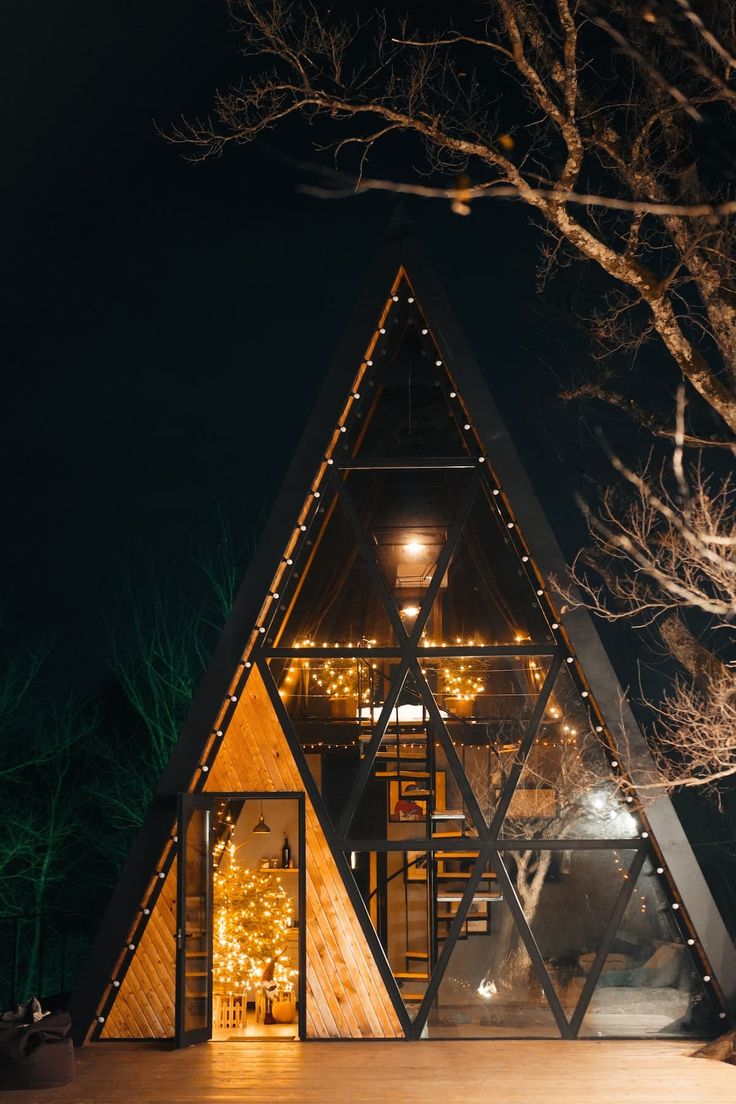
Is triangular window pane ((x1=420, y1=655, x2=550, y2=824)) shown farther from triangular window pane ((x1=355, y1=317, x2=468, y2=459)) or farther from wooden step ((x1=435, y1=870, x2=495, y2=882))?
triangular window pane ((x1=355, y1=317, x2=468, y2=459))

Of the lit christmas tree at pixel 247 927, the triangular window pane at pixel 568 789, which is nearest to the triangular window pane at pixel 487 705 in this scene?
the triangular window pane at pixel 568 789

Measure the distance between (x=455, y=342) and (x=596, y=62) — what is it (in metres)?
2.36

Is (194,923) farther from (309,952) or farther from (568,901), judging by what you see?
(568,901)

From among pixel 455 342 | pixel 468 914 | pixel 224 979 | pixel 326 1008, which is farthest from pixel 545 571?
pixel 224 979

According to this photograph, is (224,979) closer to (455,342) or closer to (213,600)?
(455,342)

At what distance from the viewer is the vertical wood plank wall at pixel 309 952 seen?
27.5 feet

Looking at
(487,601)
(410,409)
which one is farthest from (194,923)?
(410,409)

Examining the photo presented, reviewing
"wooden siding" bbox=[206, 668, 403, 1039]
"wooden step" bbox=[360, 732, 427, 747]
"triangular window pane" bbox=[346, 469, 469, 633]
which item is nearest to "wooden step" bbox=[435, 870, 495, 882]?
"wooden siding" bbox=[206, 668, 403, 1039]

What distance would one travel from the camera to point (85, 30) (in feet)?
28.8

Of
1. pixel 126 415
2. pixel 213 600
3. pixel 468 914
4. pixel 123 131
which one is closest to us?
pixel 468 914

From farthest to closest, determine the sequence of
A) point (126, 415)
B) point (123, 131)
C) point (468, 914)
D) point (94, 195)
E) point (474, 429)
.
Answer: point (126, 415) < point (94, 195) < point (123, 131) < point (474, 429) < point (468, 914)

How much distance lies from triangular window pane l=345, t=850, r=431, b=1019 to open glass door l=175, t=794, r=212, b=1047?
3.66 ft

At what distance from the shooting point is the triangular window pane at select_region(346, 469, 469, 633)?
8.94 metres

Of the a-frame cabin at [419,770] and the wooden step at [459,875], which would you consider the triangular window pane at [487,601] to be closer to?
the a-frame cabin at [419,770]
